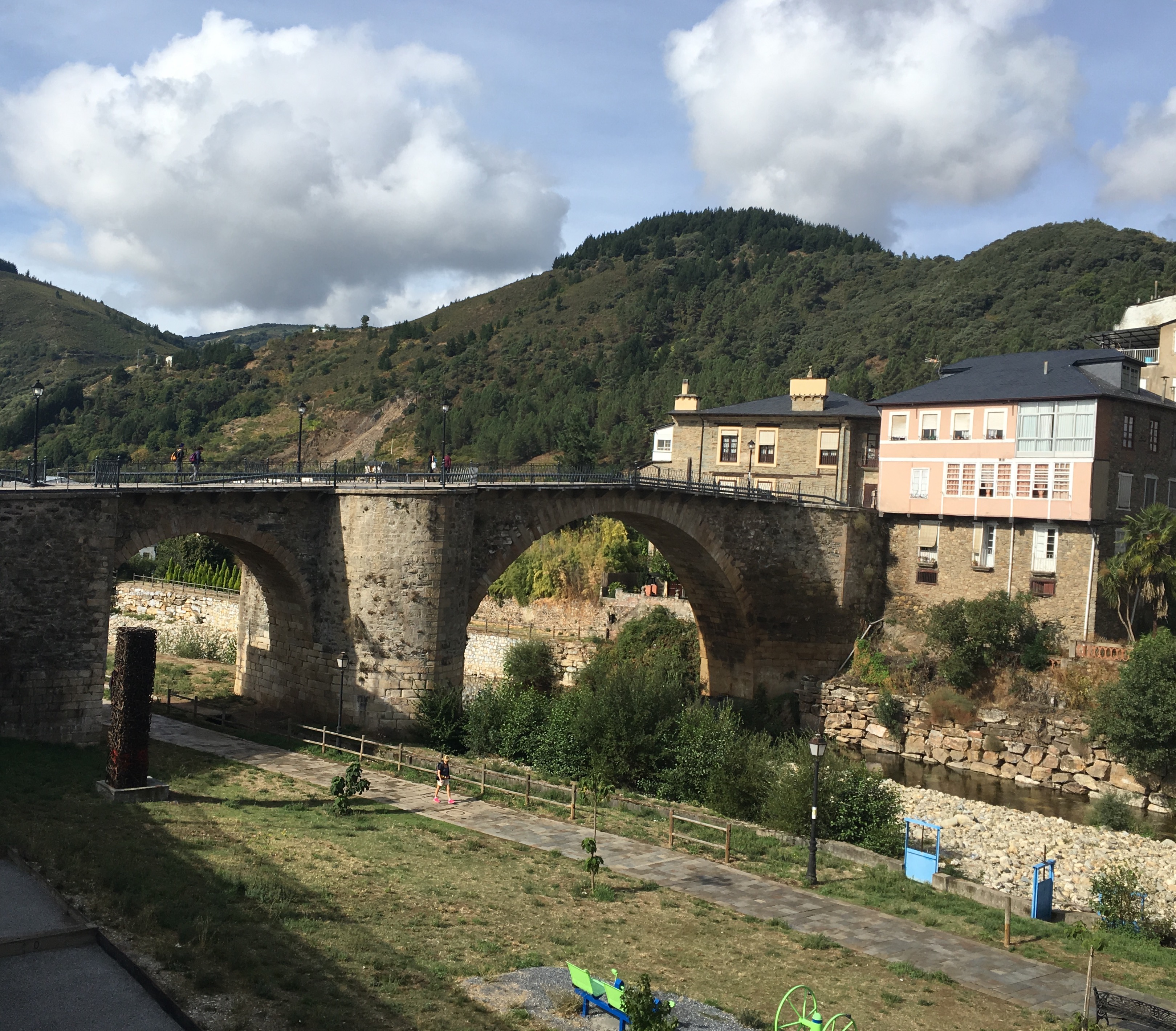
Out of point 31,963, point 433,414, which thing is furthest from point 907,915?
point 433,414

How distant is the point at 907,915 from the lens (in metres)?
18.9

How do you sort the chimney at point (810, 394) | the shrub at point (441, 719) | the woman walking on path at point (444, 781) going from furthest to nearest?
1. the chimney at point (810, 394)
2. the shrub at point (441, 719)
3. the woman walking on path at point (444, 781)

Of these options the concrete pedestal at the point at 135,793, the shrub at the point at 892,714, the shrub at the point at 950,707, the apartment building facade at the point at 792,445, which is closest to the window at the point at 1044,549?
the shrub at the point at 950,707

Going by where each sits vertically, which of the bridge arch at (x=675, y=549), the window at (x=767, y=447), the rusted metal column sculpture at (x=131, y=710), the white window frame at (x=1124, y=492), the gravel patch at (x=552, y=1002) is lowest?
the gravel patch at (x=552, y=1002)

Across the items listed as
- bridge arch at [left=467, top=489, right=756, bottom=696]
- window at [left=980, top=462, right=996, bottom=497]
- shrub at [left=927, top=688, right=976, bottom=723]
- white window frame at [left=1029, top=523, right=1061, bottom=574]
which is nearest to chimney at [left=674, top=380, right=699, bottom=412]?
bridge arch at [left=467, top=489, right=756, bottom=696]

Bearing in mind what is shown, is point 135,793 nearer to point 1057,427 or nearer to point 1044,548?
point 1044,548

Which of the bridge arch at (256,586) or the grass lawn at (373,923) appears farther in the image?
the bridge arch at (256,586)

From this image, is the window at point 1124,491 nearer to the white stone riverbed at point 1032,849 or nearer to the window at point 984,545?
the window at point 984,545

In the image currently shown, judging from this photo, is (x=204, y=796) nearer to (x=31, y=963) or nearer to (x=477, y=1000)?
(x=31, y=963)

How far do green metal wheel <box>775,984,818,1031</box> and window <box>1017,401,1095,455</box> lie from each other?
102 ft

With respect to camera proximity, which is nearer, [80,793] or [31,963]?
[31,963]

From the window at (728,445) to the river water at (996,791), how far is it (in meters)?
16.3

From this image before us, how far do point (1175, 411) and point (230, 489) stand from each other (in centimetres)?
3579

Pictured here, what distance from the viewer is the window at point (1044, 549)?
4072 centimetres
